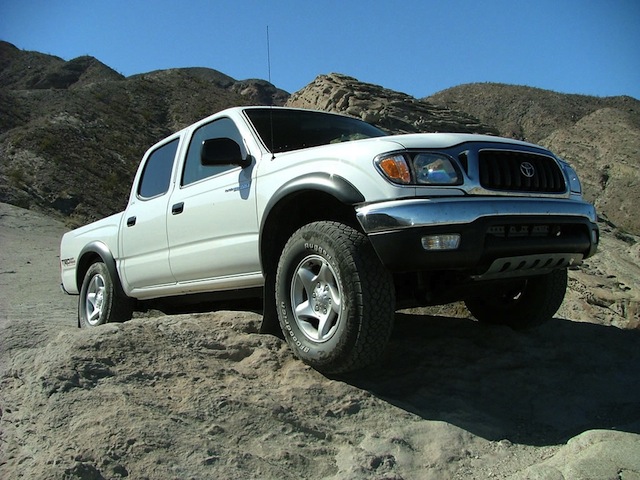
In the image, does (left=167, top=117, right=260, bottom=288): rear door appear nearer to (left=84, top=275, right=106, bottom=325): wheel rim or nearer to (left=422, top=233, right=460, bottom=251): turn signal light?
(left=422, top=233, right=460, bottom=251): turn signal light

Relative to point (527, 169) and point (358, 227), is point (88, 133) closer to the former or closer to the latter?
point (358, 227)

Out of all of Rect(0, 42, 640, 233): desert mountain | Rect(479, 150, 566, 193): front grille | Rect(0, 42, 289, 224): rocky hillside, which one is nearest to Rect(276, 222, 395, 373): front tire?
Rect(479, 150, 566, 193): front grille

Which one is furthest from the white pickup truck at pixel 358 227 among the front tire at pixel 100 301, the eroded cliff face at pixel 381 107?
the eroded cliff face at pixel 381 107

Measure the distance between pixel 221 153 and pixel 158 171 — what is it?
5.72ft

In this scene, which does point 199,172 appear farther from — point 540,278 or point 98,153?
point 98,153

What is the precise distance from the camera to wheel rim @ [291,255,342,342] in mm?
3193

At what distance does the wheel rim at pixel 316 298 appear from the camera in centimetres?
319

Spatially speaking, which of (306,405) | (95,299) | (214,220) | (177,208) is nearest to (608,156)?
(95,299)

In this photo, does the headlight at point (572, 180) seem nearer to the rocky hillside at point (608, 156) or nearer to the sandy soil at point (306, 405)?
the sandy soil at point (306, 405)

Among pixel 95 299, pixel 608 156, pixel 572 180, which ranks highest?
pixel 608 156

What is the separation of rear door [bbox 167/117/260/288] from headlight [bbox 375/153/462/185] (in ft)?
3.65

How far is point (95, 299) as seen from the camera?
578 centimetres

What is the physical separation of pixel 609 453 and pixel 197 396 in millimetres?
1983


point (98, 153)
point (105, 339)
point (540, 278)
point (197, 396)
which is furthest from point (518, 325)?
point (98, 153)
